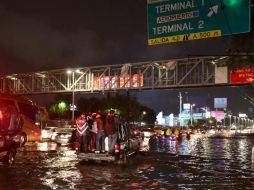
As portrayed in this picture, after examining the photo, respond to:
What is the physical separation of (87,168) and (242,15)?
8171 mm

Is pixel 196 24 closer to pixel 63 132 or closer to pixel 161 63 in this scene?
pixel 63 132

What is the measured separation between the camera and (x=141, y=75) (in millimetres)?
60688

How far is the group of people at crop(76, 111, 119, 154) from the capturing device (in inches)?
778

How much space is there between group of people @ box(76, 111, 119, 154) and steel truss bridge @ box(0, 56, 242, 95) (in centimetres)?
2907

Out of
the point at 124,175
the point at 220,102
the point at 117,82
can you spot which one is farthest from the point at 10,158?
the point at 220,102

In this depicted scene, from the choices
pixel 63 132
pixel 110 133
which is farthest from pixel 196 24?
pixel 63 132

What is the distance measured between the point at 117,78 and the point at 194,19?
4486cm

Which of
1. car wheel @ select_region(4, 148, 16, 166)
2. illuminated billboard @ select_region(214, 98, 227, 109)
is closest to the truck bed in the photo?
car wheel @ select_region(4, 148, 16, 166)

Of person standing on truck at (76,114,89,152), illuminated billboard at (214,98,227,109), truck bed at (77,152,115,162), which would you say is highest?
illuminated billboard at (214,98,227,109)

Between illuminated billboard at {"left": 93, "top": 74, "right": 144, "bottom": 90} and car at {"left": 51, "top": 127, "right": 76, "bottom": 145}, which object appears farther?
illuminated billboard at {"left": 93, "top": 74, "right": 144, "bottom": 90}

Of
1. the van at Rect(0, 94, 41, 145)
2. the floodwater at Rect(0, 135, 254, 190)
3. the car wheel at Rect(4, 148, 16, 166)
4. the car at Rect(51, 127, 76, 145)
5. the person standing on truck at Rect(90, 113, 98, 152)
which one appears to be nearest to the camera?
the floodwater at Rect(0, 135, 254, 190)

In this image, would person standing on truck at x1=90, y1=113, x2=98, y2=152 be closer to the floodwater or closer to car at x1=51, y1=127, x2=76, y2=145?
the floodwater

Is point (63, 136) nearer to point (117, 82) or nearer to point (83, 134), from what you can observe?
point (83, 134)

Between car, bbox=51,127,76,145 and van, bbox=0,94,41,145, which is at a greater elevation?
van, bbox=0,94,41,145
